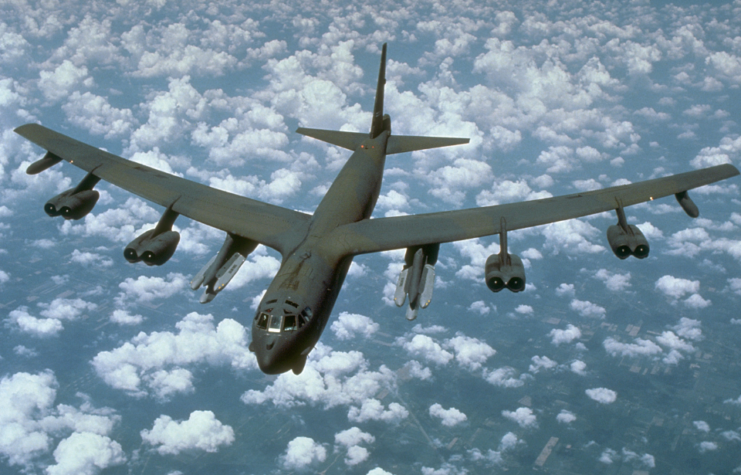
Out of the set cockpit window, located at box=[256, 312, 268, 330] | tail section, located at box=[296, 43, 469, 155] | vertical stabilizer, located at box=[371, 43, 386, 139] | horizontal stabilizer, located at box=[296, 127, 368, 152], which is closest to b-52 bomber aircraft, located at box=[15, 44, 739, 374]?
cockpit window, located at box=[256, 312, 268, 330]

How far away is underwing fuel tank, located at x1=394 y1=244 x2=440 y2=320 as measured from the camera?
23.4m

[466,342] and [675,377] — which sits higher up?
[466,342]

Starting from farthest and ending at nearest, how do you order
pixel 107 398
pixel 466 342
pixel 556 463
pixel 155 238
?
pixel 466 342 < pixel 107 398 < pixel 556 463 < pixel 155 238

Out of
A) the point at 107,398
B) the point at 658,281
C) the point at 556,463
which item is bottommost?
the point at 556,463

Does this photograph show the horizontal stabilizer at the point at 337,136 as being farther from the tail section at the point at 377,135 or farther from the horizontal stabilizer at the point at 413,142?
the horizontal stabilizer at the point at 413,142

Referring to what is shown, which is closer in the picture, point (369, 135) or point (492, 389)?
point (369, 135)

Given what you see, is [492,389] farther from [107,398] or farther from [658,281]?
[107,398]

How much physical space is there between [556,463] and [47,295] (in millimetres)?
151281

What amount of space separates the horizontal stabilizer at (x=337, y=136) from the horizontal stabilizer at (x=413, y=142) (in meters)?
2.11

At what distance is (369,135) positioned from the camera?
120ft

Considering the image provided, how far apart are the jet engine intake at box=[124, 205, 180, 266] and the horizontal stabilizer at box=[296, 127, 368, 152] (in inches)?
506

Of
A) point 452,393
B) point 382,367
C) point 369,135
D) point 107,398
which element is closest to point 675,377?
point 452,393

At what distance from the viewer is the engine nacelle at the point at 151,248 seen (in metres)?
25.1

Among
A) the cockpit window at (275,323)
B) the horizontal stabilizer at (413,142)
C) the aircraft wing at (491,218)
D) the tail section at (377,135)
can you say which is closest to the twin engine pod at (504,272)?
the aircraft wing at (491,218)
